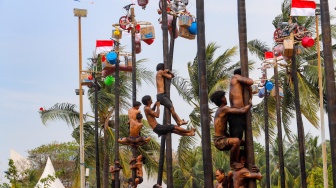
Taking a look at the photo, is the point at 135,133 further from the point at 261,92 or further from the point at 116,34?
the point at 261,92

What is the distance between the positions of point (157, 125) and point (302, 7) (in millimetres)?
7148

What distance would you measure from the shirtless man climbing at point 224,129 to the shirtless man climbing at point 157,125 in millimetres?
3004

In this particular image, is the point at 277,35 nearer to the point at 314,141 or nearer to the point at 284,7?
the point at 284,7

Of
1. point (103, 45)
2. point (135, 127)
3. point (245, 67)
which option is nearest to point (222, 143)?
point (245, 67)

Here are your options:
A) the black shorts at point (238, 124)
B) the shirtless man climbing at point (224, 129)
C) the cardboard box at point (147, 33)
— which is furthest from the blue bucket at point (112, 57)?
the black shorts at point (238, 124)

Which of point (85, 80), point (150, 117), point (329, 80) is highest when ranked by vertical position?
point (85, 80)

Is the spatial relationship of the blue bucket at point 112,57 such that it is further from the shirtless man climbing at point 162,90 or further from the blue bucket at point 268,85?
the shirtless man climbing at point 162,90

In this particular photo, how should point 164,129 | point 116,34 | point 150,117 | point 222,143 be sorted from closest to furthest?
point 222,143
point 164,129
point 150,117
point 116,34

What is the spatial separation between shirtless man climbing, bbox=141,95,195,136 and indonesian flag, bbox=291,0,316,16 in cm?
623

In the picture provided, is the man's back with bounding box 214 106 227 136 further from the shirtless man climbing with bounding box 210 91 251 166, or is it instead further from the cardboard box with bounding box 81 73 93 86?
the cardboard box with bounding box 81 73 93 86

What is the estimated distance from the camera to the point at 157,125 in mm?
13664

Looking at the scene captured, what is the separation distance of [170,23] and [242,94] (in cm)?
617

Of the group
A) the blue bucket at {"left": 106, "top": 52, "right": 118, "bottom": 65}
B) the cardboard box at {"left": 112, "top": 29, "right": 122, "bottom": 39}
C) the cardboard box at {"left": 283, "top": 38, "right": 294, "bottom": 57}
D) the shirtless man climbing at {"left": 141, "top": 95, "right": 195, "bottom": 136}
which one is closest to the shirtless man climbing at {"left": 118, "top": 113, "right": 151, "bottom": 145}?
the shirtless man climbing at {"left": 141, "top": 95, "right": 195, "bottom": 136}

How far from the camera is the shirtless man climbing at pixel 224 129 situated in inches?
395
